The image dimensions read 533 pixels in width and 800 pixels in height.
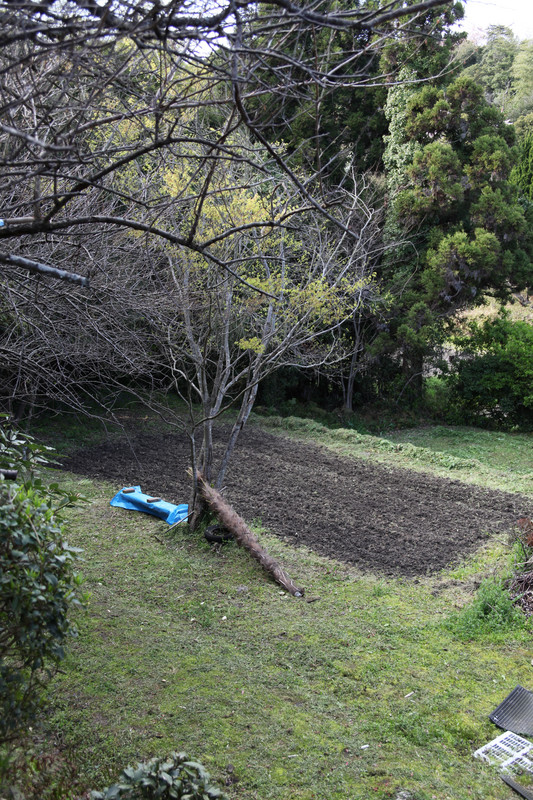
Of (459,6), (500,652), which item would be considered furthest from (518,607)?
(459,6)

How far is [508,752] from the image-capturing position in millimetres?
3033

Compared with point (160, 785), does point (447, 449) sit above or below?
above

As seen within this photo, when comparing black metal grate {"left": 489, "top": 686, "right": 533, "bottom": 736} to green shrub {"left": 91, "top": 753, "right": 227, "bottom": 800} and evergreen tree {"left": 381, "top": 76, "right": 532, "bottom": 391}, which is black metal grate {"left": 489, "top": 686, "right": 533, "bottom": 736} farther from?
evergreen tree {"left": 381, "top": 76, "right": 532, "bottom": 391}

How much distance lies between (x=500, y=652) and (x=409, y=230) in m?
10.1

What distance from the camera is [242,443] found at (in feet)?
33.0

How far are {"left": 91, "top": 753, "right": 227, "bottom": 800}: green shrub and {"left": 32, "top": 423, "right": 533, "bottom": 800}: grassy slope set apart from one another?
514mm

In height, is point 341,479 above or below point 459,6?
below

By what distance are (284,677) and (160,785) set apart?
1.63m

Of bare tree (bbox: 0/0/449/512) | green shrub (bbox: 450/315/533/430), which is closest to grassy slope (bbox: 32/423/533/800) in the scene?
bare tree (bbox: 0/0/449/512)

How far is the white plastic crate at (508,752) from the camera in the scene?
117 inches

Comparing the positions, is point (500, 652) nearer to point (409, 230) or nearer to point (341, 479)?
point (341, 479)

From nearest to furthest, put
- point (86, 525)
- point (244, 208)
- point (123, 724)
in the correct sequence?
point (123, 724) < point (244, 208) < point (86, 525)

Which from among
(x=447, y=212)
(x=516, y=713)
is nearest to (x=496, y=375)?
(x=447, y=212)

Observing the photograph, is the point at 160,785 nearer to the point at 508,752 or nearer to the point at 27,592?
the point at 27,592
